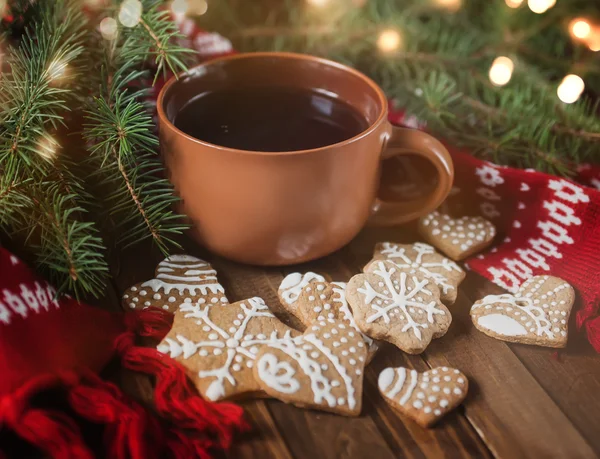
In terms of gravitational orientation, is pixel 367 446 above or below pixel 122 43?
below

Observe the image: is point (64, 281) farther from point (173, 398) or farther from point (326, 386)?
point (326, 386)

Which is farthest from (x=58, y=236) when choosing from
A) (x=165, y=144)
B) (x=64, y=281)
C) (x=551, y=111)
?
(x=551, y=111)

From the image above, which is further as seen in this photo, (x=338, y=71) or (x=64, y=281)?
(x=338, y=71)

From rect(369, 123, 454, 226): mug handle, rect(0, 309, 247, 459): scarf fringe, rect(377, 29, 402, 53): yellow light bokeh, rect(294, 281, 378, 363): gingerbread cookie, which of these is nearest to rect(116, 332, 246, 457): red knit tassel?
rect(0, 309, 247, 459): scarf fringe

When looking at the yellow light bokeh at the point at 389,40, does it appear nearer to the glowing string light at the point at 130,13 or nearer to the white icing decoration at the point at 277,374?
the glowing string light at the point at 130,13

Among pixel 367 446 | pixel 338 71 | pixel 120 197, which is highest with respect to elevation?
pixel 338 71

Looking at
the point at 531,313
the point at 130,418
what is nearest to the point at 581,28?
the point at 531,313

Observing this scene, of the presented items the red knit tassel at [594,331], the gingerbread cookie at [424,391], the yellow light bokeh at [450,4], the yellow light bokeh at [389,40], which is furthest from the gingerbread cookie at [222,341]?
the yellow light bokeh at [450,4]
